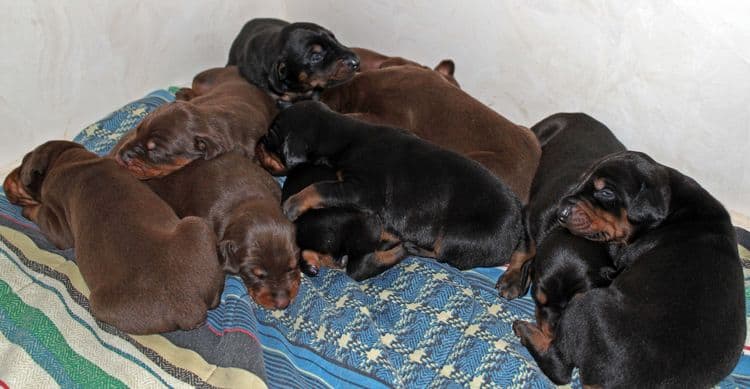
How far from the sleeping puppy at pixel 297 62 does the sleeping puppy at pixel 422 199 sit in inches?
32.1

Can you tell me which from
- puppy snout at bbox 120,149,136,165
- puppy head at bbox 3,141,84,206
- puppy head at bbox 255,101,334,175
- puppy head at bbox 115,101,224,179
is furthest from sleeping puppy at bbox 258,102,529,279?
puppy head at bbox 3,141,84,206

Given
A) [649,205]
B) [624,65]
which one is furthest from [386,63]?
[649,205]

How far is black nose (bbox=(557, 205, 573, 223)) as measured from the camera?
10.4ft

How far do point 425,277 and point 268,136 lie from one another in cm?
115

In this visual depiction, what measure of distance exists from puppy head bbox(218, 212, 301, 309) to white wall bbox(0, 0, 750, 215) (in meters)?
1.99

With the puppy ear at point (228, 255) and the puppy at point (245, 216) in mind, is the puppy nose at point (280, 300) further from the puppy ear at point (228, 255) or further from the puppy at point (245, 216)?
the puppy ear at point (228, 255)

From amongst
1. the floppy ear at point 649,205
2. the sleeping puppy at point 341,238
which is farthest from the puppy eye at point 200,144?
the floppy ear at point 649,205

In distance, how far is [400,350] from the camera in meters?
3.30

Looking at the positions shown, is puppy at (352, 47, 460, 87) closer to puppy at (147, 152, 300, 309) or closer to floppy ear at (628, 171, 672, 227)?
puppy at (147, 152, 300, 309)

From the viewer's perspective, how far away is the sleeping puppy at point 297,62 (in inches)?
170

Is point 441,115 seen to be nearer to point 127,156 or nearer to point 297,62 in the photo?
point 297,62

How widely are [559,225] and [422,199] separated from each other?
0.66 metres

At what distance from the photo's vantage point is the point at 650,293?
286 centimetres

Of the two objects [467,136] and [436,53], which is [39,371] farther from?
[436,53]
